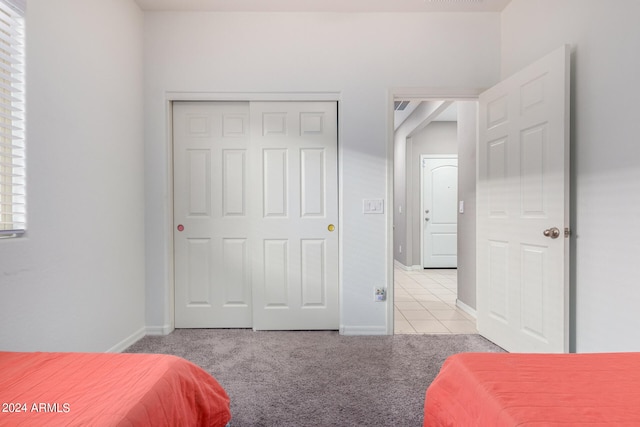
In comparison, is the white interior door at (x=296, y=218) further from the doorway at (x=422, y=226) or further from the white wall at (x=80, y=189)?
the white wall at (x=80, y=189)

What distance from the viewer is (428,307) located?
3.59m

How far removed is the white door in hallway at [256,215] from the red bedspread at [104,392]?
1.56 metres

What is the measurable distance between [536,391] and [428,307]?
2.87m

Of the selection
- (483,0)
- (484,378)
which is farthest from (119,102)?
(483,0)

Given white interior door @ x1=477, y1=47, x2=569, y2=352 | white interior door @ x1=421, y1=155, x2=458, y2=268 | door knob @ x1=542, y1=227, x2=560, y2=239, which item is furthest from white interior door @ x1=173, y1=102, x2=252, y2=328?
white interior door @ x1=421, y1=155, x2=458, y2=268

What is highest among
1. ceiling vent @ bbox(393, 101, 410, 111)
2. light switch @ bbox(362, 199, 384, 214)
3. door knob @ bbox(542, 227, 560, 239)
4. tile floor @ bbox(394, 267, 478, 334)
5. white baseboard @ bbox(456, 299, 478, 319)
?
ceiling vent @ bbox(393, 101, 410, 111)

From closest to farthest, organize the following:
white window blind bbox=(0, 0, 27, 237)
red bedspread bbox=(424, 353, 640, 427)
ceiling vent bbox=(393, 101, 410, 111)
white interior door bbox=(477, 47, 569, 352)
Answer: red bedspread bbox=(424, 353, 640, 427), white window blind bbox=(0, 0, 27, 237), white interior door bbox=(477, 47, 569, 352), ceiling vent bbox=(393, 101, 410, 111)

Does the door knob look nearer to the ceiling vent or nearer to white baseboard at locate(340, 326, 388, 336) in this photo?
white baseboard at locate(340, 326, 388, 336)

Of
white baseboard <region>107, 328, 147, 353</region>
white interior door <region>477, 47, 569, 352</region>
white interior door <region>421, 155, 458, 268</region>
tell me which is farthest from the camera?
white interior door <region>421, 155, 458, 268</region>

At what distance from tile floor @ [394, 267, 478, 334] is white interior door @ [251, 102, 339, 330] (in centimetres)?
83

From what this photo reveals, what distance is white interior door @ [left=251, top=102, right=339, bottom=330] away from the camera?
277cm

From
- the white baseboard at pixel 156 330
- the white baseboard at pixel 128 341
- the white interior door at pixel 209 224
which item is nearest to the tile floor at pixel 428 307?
the white interior door at pixel 209 224

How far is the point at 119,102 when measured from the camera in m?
2.39

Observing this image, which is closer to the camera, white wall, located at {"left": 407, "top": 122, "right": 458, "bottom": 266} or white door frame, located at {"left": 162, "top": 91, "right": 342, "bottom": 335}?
white door frame, located at {"left": 162, "top": 91, "right": 342, "bottom": 335}
